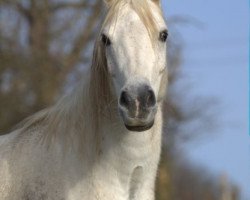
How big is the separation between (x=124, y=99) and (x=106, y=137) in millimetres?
583

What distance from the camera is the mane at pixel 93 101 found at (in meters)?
5.04

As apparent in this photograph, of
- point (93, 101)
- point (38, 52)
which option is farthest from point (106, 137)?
point (38, 52)

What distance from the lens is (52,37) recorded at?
18188 millimetres

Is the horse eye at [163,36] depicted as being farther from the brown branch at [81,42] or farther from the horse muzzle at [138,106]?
the brown branch at [81,42]

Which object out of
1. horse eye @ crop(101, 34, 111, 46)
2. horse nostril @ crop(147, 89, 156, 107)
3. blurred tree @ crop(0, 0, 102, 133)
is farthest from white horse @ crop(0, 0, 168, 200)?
blurred tree @ crop(0, 0, 102, 133)

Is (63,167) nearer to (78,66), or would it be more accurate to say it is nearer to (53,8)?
(78,66)

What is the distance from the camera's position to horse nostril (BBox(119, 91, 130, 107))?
454cm

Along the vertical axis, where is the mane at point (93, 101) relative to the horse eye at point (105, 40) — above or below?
below

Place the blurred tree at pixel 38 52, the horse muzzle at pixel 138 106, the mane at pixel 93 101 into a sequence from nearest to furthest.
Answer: the horse muzzle at pixel 138 106 → the mane at pixel 93 101 → the blurred tree at pixel 38 52

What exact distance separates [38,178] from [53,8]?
15160 millimetres

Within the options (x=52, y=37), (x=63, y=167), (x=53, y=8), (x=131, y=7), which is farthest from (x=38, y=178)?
(x=53, y=8)

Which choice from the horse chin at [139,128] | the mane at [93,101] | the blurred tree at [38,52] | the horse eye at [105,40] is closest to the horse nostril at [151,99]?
the horse chin at [139,128]

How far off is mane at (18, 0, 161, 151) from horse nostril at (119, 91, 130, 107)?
0.40 metres

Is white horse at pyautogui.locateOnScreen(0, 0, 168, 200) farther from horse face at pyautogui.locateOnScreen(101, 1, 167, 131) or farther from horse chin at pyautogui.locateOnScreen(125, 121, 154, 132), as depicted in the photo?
horse chin at pyautogui.locateOnScreen(125, 121, 154, 132)
